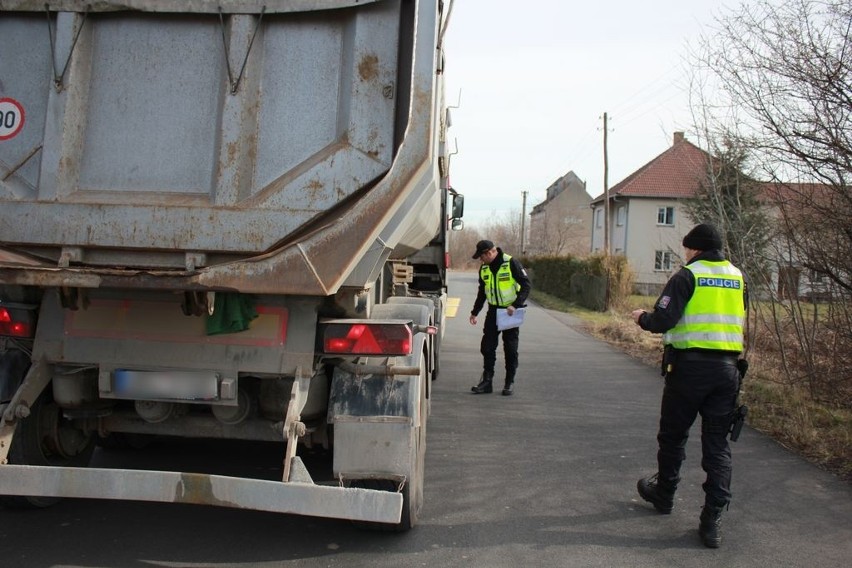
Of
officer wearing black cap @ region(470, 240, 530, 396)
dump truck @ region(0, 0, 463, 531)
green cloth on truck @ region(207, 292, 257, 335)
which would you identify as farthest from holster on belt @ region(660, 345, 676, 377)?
officer wearing black cap @ region(470, 240, 530, 396)

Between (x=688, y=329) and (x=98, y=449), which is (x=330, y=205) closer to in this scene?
(x=688, y=329)

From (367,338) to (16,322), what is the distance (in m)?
1.73

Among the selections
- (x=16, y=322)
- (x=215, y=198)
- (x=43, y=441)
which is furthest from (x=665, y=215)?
(x=16, y=322)

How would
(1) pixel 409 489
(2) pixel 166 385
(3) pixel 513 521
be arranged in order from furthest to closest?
(3) pixel 513 521 → (1) pixel 409 489 → (2) pixel 166 385

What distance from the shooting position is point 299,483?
332 centimetres

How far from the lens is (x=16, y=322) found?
374 cm

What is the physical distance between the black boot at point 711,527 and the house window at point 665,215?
40.1 m

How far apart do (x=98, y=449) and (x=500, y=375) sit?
5694mm

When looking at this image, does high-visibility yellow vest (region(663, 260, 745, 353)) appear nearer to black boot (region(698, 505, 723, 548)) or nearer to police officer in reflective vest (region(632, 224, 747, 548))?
police officer in reflective vest (region(632, 224, 747, 548))

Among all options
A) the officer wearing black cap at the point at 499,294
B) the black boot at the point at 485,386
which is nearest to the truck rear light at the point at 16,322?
the officer wearing black cap at the point at 499,294

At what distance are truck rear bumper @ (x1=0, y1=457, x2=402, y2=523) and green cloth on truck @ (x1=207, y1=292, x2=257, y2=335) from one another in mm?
680

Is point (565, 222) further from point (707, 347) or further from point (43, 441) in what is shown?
point (43, 441)

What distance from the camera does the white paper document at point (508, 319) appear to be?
8469mm

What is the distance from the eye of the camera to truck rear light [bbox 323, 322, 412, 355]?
146 inches
